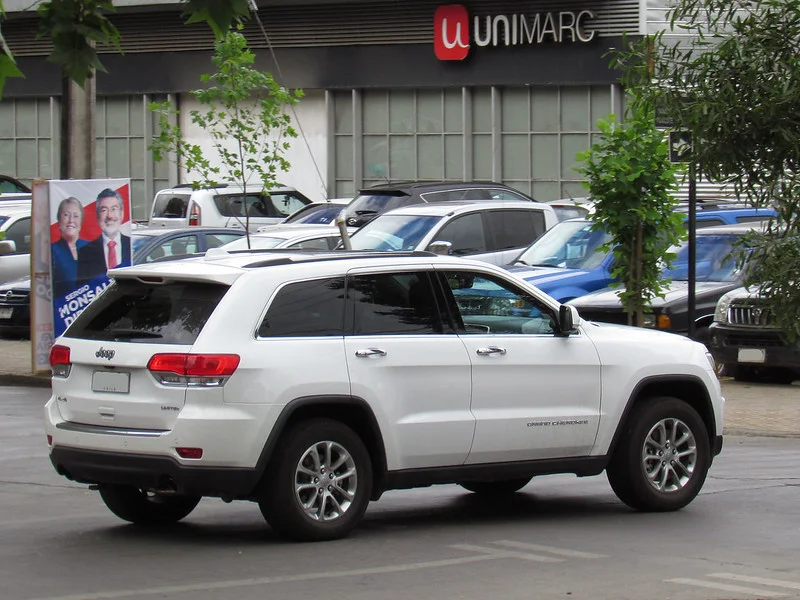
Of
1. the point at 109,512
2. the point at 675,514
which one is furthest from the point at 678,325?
the point at 109,512

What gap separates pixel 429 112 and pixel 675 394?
2936 cm

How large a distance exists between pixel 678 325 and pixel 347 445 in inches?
414

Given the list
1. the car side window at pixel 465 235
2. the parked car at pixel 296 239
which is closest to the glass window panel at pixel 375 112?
the parked car at pixel 296 239

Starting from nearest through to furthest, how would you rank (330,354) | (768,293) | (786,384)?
(330,354)
(768,293)
(786,384)

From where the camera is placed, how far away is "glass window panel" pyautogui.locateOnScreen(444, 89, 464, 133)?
38.8 meters

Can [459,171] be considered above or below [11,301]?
above

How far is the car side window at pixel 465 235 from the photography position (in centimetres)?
2134

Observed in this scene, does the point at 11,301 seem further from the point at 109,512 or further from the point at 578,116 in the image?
the point at 578,116

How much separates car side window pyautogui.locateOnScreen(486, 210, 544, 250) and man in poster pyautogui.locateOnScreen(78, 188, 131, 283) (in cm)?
553

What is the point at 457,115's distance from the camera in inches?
1532

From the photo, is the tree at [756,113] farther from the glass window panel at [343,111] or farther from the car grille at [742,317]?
the glass window panel at [343,111]

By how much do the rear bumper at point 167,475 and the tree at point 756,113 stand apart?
11.1 ft

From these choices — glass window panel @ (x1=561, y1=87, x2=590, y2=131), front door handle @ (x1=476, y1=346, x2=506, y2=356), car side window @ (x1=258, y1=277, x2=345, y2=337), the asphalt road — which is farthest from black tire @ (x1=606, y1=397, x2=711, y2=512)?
glass window panel @ (x1=561, y1=87, x2=590, y2=131)

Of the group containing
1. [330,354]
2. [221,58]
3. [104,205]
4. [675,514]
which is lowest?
[675,514]
